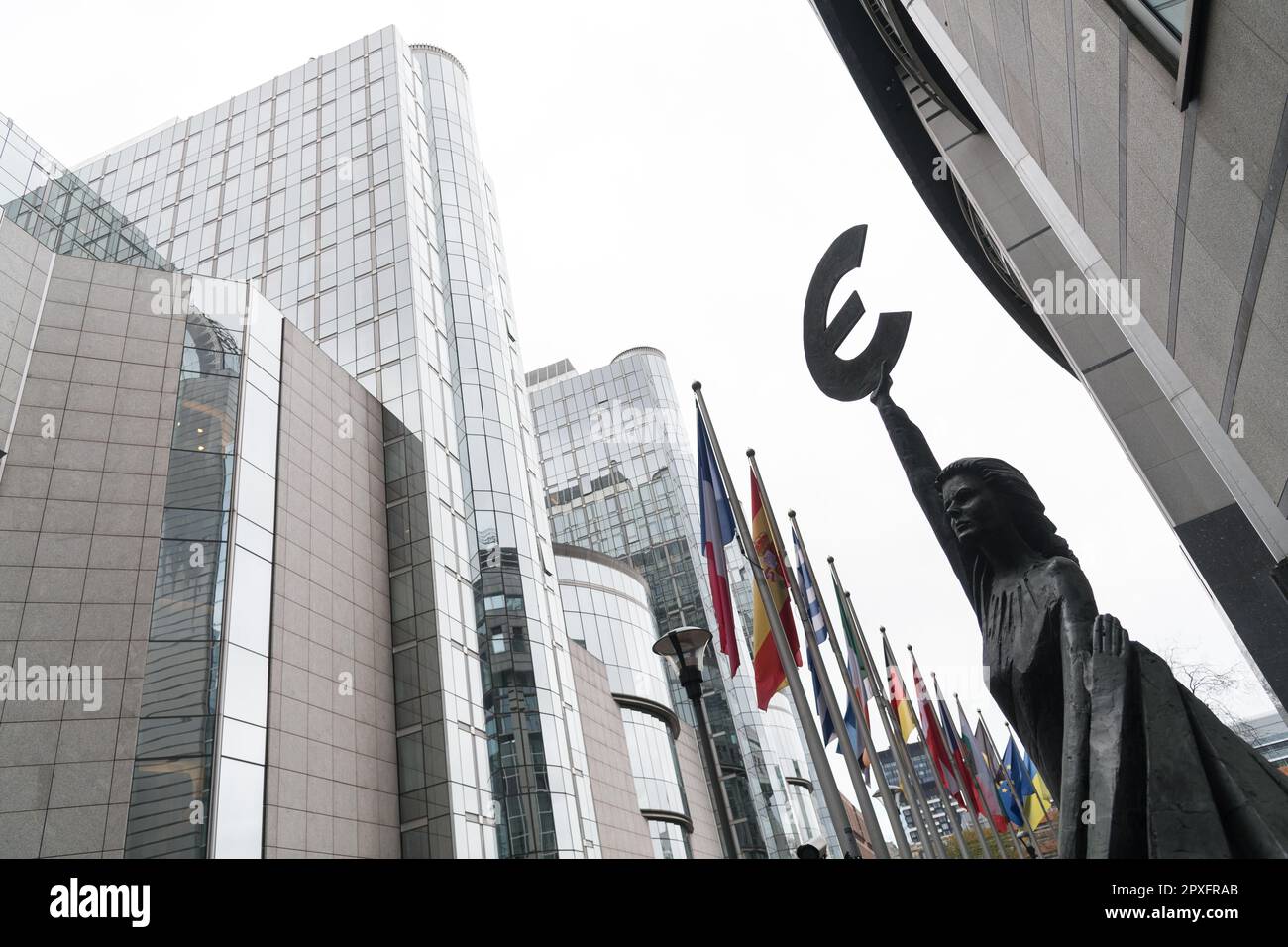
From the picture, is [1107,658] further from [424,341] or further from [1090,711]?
[424,341]

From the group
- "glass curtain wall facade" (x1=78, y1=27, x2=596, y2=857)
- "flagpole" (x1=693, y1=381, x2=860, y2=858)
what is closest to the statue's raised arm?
"flagpole" (x1=693, y1=381, x2=860, y2=858)

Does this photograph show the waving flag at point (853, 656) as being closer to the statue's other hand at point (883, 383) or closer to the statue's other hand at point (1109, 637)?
the statue's other hand at point (883, 383)

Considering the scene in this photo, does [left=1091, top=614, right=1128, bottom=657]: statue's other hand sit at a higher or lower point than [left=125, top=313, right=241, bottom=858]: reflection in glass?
lower

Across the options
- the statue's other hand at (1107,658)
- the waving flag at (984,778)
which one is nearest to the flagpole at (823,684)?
the statue's other hand at (1107,658)

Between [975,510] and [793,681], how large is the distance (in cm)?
309

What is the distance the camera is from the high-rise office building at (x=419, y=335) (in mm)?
27156

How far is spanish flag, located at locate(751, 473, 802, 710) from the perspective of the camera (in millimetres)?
11227

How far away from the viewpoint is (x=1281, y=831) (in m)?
6.27

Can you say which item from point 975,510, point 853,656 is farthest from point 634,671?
point 975,510

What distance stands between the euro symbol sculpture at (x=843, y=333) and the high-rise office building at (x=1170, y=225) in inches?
127

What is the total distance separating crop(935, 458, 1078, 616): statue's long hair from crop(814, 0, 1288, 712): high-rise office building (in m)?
2.01

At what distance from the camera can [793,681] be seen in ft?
34.3

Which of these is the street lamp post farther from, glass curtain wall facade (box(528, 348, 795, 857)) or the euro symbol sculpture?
glass curtain wall facade (box(528, 348, 795, 857))

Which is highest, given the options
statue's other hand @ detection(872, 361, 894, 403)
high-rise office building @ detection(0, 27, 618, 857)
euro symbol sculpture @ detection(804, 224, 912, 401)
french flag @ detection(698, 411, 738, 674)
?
high-rise office building @ detection(0, 27, 618, 857)
